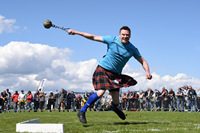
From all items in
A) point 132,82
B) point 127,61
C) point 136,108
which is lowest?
point 136,108

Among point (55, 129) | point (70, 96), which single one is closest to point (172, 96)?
point (70, 96)

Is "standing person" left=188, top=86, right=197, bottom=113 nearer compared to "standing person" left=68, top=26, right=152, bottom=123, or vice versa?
"standing person" left=68, top=26, right=152, bottom=123

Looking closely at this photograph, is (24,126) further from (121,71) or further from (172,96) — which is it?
(172,96)

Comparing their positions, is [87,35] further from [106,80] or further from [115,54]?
[106,80]

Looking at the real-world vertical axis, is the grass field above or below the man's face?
below

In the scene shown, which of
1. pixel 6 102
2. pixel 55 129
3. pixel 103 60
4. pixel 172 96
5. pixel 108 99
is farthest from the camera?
pixel 108 99

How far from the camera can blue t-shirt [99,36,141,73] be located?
4961 mm

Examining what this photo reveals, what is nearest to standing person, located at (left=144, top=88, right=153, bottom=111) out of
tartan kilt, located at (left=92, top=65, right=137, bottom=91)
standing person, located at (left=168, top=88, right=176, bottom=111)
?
standing person, located at (left=168, top=88, right=176, bottom=111)

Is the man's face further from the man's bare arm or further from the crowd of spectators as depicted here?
the crowd of spectators

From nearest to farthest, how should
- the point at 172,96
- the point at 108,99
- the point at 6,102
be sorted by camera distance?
the point at 172,96 → the point at 6,102 → the point at 108,99

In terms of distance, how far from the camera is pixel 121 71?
5.21 m

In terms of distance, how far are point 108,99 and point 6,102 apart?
8061 mm

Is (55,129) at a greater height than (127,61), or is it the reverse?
(127,61)

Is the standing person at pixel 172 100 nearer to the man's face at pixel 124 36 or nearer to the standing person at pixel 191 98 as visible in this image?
the standing person at pixel 191 98
